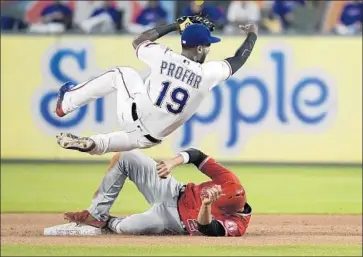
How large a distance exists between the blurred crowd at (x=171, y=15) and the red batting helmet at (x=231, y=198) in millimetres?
7532

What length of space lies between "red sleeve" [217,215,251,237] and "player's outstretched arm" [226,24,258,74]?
1289mm

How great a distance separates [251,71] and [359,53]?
5.11ft

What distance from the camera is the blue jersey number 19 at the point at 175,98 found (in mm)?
10094

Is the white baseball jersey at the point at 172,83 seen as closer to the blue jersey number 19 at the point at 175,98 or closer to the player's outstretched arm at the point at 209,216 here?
the blue jersey number 19 at the point at 175,98

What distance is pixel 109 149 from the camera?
10336 millimetres

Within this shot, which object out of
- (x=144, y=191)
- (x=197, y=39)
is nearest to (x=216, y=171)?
(x=144, y=191)

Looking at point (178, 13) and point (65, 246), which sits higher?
point (178, 13)

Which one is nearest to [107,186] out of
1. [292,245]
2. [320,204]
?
[292,245]

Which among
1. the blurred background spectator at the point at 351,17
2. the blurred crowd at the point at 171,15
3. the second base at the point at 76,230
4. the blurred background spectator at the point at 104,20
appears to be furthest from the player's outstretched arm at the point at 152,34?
the blurred background spectator at the point at 351,17

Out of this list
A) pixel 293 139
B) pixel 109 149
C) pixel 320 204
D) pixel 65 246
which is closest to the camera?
pixel 65 246

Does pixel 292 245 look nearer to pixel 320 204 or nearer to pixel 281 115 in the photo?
pixel 320 204

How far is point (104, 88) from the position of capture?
10.5 m

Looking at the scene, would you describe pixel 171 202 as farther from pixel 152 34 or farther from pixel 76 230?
pixel 152 34

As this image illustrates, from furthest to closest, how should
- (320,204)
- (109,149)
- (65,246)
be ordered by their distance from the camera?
(320,204), (109,149), (65,246)
